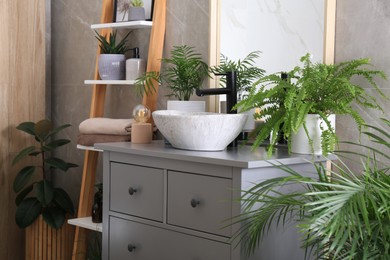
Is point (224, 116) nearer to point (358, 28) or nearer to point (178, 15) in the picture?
point (358, 28)

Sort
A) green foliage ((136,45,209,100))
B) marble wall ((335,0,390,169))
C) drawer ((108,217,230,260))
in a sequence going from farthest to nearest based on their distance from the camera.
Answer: green foliage ((136,45,209,100))
marble wall ((335,0,390,169))
drawer ((108,217,230,260))

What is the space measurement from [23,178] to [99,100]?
520mm

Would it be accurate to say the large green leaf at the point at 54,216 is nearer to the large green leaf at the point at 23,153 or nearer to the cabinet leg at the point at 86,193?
the cabinet leg at the point at 86,193

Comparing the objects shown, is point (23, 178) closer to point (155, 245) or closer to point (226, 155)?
point (155, 245)

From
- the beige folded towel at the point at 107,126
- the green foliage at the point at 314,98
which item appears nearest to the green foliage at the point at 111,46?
the beige folded towel at the point at 107,126

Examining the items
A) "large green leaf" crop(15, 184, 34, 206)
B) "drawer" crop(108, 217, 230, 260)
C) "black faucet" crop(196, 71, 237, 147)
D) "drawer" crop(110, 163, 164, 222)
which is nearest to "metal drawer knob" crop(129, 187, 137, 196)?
"drawer" crop(110, 163, 164, 222)

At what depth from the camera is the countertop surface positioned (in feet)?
6.51

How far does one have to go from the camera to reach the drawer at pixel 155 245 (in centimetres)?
210

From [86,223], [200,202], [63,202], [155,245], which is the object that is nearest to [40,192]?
[63,202]

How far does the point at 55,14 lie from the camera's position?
3.50 metres

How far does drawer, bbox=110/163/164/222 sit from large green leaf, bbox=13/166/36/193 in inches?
31.0

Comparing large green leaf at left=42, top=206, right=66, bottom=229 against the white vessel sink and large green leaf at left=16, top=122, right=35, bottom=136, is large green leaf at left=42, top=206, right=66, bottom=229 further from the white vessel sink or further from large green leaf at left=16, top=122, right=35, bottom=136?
the white vessel sink

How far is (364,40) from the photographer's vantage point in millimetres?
2285

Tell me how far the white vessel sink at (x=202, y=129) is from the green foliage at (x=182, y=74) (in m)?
0.38
